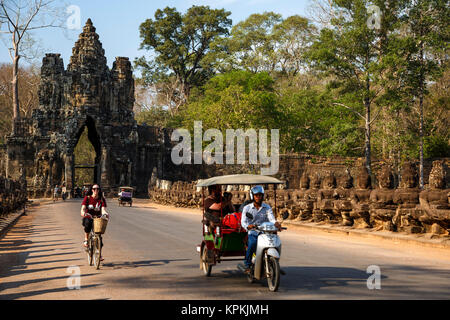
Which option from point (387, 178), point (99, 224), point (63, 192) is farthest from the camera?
point (63, 192)

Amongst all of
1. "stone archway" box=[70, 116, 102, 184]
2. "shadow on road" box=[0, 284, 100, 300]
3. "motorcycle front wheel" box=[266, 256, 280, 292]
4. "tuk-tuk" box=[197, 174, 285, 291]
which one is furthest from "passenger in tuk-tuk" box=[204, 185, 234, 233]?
"stone archway" box=[70, 116, 102, 184]

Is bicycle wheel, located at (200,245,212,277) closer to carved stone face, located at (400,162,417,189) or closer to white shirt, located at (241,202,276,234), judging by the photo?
white shirt, located at (241,202,276,234)

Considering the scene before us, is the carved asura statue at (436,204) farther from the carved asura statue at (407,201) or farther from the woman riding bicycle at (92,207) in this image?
the woman riding bicycle at (92,207)

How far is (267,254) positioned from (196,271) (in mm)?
2432

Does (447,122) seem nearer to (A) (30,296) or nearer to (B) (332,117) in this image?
(B) (332,117)

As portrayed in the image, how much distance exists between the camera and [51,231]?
1969cm

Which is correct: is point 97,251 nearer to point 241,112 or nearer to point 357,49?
point 357,49

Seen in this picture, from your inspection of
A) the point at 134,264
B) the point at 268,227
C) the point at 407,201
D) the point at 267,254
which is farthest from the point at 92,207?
the point at 407,201

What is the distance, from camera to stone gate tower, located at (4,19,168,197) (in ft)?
192

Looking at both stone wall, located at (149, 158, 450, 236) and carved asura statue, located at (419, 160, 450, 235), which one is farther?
stone wall, located at (149, 158, 450, 236)

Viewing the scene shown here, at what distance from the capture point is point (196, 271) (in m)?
10.2

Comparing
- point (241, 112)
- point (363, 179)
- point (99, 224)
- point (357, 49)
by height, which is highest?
point (357, 49)

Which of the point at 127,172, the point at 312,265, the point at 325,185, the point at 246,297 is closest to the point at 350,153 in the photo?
the point at 325,185

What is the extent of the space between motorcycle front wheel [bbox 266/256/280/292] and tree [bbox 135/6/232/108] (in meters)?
72.7
